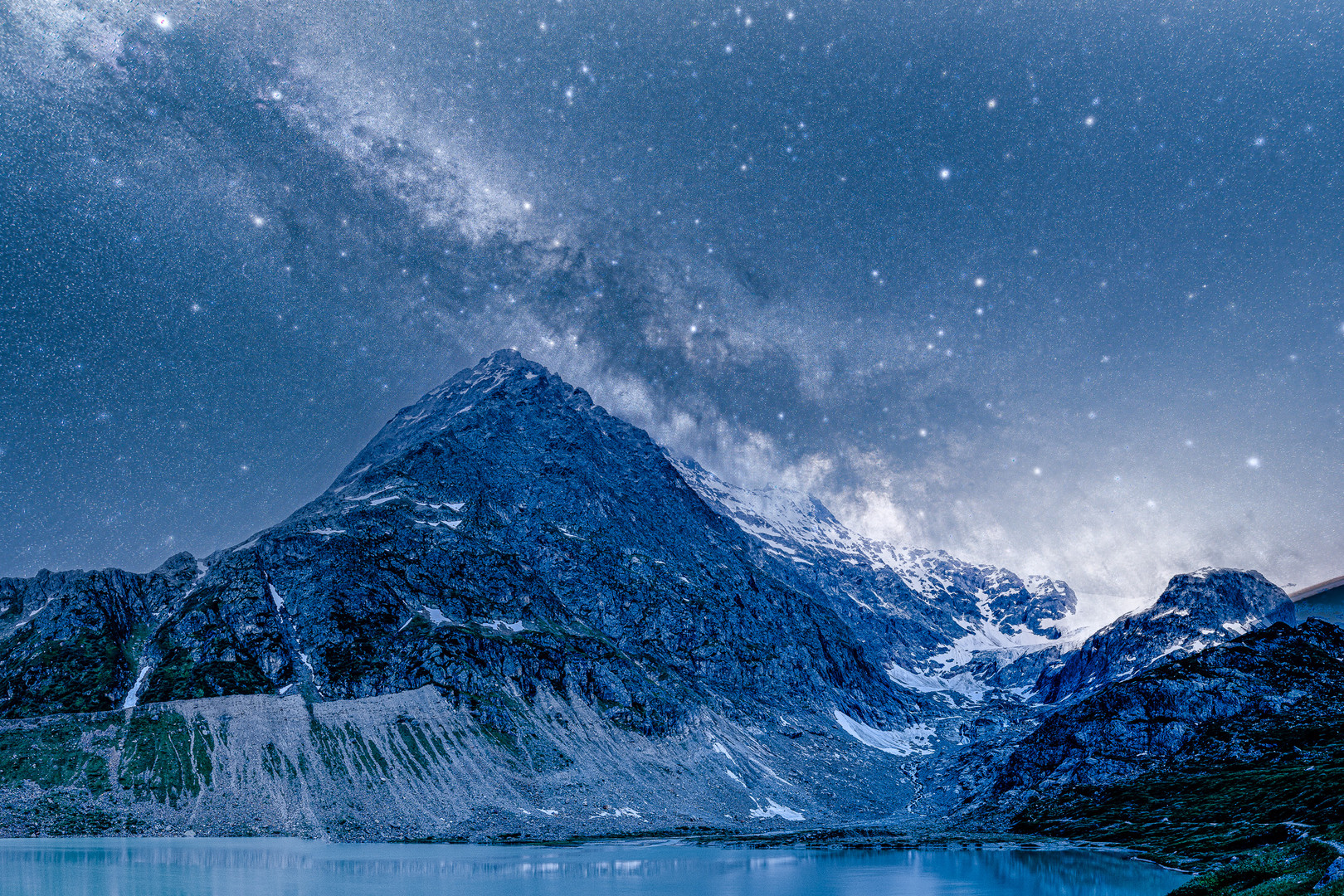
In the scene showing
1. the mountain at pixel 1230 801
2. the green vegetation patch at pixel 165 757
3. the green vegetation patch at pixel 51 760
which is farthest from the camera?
the green vegetation patch at pixel 165 757

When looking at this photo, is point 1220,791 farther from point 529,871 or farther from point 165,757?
point 165,757

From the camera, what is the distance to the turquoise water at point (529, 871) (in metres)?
86.7

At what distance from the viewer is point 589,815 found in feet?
638

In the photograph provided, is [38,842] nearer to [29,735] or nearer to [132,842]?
[132,842]

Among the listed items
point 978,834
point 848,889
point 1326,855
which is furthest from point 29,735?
point 1326,855

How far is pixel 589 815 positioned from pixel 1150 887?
133734mm

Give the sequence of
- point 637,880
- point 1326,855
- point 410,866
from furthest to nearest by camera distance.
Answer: point 410,866, point 637,880, point 1326,855

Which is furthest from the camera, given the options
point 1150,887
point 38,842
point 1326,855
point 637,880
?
point 38,842

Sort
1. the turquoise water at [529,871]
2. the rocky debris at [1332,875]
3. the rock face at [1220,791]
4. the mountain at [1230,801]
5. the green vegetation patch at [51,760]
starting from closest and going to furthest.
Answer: the rocky debris at [1332,875], the mountain at [1230,801], the turquoise water at [529,871], the rock face at [1220,791], the green vegetation patch at [51,760]

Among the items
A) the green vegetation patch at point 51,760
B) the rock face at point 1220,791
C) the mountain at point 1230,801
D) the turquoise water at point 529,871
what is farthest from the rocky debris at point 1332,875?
the green vegetation patch at point 51,760

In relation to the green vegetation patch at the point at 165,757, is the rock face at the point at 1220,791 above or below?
below

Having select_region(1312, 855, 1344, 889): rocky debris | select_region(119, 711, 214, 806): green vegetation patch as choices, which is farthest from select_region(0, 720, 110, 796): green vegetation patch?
select_region(1312, 855, 1344, 889): rocky debris

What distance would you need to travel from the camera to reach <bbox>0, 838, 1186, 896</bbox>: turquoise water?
8669cm

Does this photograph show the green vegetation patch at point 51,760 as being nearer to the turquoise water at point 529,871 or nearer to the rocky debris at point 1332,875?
the turquoise water at point 529,871
